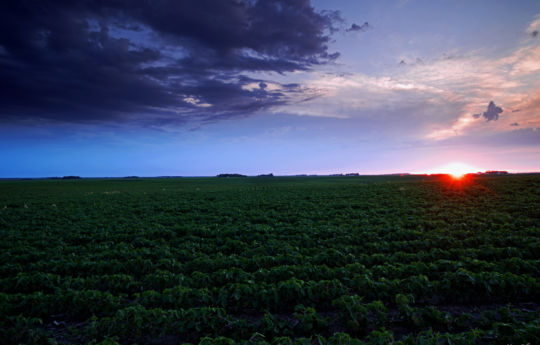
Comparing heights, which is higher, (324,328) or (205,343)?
(205,343)

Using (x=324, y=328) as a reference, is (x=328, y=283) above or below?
above

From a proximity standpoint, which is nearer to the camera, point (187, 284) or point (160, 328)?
point (160, 328)

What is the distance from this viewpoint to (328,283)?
8.12 metres

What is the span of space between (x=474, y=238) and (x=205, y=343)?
13.9 m

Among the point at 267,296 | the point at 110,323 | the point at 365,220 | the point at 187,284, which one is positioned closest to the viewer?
the point at 110,323

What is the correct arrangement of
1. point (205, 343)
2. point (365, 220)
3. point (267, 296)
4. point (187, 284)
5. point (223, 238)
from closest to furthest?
point (205, 343)
point (267, 296)
point (187, 284)
point (223, 238)
point (365, 220)

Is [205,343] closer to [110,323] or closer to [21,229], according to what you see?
[110,323]

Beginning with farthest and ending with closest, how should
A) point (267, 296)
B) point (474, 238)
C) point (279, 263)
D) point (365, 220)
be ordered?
1. point (365, 220)
2. point (474, 238)
3. point (279, 263)
4. point (267, 296)

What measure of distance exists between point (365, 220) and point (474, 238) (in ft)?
20.9

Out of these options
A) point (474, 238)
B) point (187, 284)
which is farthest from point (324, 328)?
point (474, 238)

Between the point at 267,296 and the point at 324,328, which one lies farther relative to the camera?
the point at 267,296

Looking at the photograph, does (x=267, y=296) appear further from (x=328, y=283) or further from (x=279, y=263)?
(x=279, y=263)

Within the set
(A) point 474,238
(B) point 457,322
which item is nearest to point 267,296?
(B) point 457,322

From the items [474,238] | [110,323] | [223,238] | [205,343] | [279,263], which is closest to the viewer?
[205,343]
